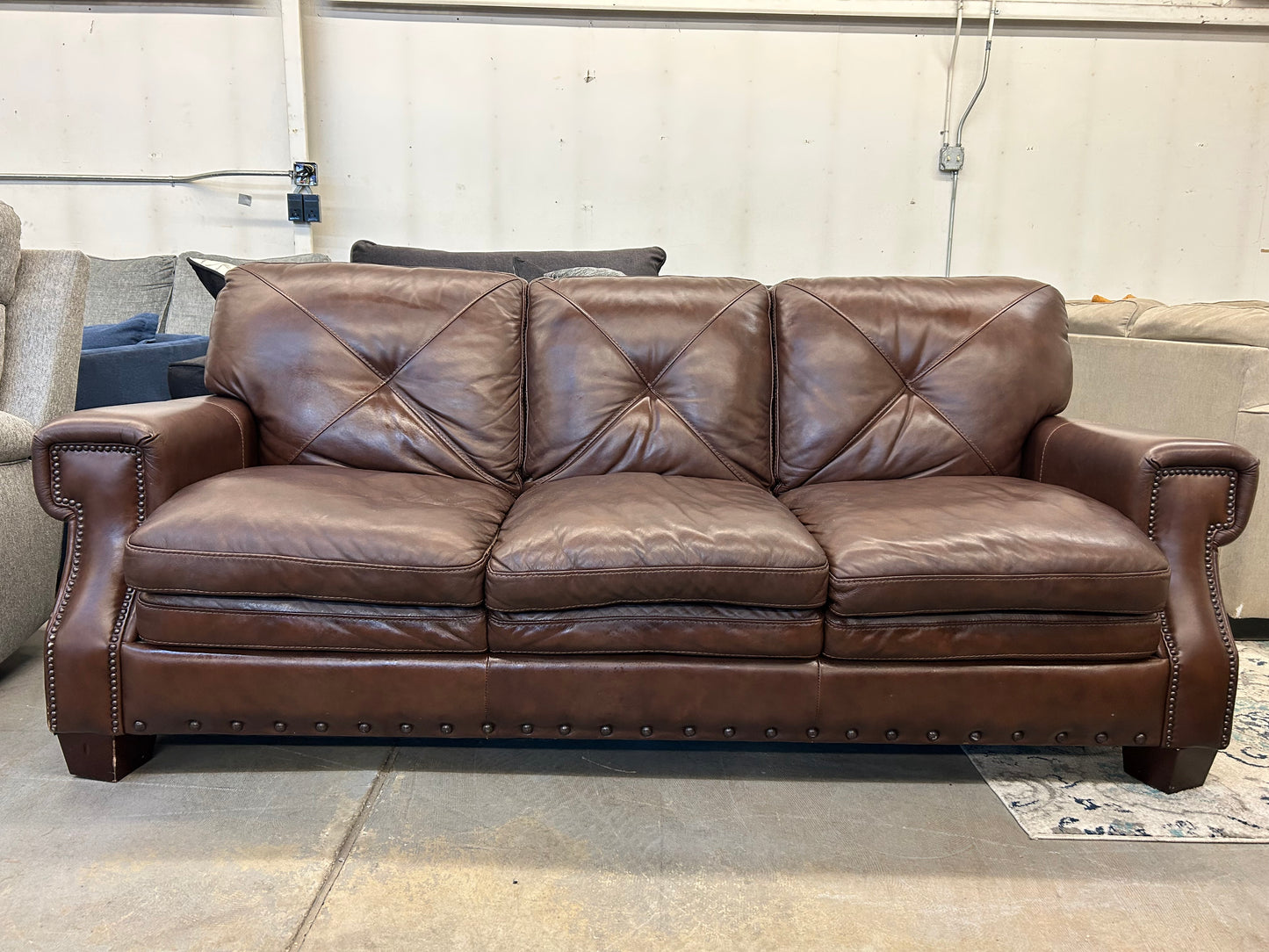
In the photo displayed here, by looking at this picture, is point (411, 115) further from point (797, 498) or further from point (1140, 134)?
point (1140, 134)

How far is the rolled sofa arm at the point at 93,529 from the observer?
142cm

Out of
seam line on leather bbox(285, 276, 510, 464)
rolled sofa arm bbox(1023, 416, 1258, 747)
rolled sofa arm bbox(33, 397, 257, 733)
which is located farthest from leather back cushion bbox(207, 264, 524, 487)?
rolled sofa arm bbox(1023, 416, 1258, 747)

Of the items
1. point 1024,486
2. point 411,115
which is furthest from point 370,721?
point 411,115

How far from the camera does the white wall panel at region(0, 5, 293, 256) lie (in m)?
3.74

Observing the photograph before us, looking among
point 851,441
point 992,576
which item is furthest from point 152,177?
point 992,576

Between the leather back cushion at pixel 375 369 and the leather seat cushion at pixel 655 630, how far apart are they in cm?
59

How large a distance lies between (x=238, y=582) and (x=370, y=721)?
0.32m

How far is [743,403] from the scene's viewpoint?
1979 millimetres

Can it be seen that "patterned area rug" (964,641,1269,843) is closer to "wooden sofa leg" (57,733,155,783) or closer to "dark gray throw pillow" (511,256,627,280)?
"dark gray throw pillow" (511,256,627,280)

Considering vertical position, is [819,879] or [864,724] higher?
[864,724]

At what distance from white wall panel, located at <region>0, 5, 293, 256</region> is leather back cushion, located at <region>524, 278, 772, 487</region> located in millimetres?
2517

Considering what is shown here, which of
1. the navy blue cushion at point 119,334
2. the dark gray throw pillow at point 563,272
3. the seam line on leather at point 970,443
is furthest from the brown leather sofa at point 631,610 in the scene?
the navy blue cushion at point 119,334

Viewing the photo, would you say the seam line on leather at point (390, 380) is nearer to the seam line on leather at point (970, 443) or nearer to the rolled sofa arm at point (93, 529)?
the rolled sofa arm at point (93, 529)

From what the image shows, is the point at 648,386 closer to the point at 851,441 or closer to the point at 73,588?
the point at 851,441
